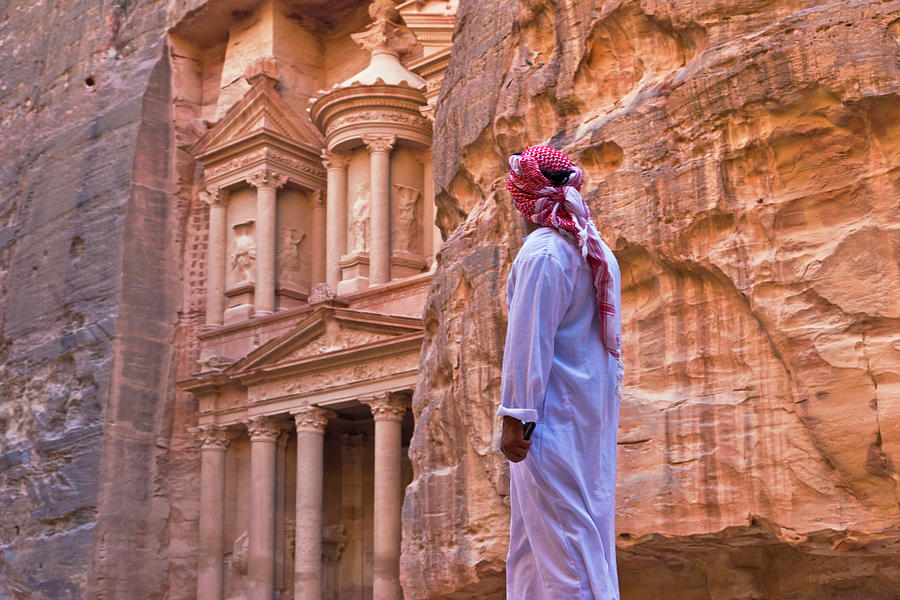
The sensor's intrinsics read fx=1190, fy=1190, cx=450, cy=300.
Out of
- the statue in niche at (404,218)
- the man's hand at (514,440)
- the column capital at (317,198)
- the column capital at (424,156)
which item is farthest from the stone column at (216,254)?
the man's hand at (514,440)

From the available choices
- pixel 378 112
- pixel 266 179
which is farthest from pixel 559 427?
pixel 266 179

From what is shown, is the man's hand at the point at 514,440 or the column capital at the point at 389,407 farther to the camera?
the column capital at the point at 389,407

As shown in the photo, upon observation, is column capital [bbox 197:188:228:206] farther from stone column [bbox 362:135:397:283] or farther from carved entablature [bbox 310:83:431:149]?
stone column [bbox 362:135:397:283]

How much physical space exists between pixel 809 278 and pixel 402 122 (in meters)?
15.8

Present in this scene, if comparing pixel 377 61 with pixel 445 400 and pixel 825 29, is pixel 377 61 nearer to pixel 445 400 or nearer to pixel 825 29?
pixel 445 400

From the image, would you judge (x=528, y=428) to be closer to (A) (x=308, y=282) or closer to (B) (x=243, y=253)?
(B) (x=243, y=253)

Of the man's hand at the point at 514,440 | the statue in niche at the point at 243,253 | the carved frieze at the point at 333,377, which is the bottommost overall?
the man's hand at the point at 514,440

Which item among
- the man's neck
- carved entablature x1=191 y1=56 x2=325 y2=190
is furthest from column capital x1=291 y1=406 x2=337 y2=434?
the man's neck

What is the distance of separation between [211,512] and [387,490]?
4.17m

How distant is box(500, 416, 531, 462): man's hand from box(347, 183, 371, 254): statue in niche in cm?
1801

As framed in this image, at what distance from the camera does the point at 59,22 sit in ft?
83.1

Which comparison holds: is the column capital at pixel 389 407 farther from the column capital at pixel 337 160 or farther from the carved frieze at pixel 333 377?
the column capital at pixel 337 160

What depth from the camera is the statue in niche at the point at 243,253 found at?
75.2 ft

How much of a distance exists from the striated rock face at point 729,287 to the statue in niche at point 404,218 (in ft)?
44.5
